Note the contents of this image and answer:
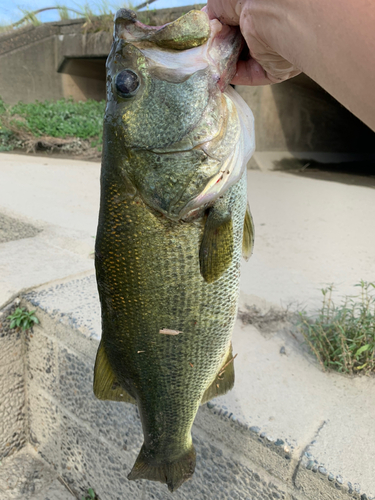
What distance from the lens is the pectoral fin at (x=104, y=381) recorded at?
1.33m

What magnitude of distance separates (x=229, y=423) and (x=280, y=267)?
192 centimetres

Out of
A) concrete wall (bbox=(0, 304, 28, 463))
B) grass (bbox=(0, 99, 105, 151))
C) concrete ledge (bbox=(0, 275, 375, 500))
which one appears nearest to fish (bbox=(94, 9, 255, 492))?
concrete ledge (bbox=(0, 275, 375, 500))

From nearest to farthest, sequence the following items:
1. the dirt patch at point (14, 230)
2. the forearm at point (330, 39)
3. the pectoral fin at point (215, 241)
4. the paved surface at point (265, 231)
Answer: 1. the forearm at point (330, 39)
2. the pectoral fin at point (215, 241)
3. the paved surface at point (265, 231)
4. the dirt patch at point (14, 230)

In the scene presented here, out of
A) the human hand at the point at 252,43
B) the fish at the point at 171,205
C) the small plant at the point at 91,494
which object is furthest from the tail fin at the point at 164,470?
the human hand at the point at 252,43

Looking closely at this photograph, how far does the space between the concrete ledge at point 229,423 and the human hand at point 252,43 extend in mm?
1244

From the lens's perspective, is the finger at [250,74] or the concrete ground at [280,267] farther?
the concrete ground at [280,267]

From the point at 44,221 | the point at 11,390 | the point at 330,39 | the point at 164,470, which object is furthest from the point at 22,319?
the point at 330,39

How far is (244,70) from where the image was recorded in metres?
1.31

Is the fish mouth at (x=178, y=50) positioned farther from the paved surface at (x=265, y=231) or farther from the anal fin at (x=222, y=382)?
the paved surface at (x=265, y=231)

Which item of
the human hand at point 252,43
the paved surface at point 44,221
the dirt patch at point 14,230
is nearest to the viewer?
the human hand at point 252,43

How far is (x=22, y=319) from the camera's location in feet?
7.57

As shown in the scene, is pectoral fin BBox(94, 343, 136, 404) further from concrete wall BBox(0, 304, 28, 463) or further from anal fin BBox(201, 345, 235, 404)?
concrete wall BBox(0, 304, 28, 463)

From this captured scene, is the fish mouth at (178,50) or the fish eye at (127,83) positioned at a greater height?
the fish mouth at (178,50)

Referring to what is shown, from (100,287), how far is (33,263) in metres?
1.68
